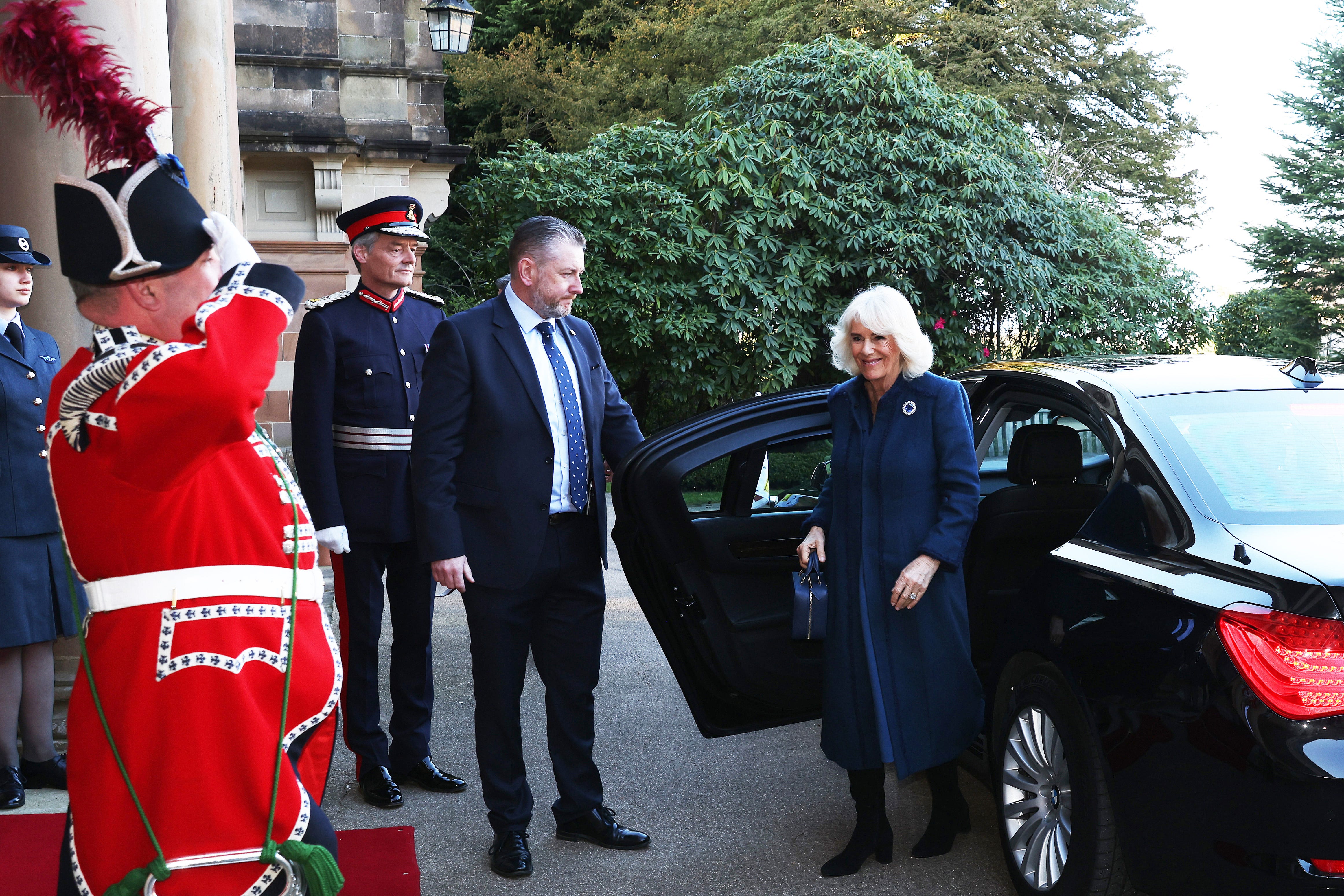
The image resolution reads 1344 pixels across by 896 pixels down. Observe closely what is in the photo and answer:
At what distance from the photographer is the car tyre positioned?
2938mm

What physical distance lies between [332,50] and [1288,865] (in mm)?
11533

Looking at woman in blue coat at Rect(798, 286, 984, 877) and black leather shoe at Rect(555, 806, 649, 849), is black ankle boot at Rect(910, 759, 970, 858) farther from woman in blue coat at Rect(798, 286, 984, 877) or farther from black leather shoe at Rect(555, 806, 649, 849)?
black leather shoe at Rect(555, 806, 649, 849)

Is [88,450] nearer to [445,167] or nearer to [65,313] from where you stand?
[65,313]

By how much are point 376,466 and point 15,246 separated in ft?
4.74

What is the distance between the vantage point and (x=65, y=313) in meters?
4.81

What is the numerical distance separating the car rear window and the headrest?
0.46 metres

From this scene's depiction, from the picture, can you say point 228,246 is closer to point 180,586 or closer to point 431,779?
point 180,586

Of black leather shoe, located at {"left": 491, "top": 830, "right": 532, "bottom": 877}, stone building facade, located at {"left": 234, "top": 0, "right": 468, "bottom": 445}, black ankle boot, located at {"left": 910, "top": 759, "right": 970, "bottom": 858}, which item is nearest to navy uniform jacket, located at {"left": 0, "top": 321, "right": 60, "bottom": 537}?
black leather shoe, located at {"left": 491, "top": 830, "right": 532, "bottom": 877}

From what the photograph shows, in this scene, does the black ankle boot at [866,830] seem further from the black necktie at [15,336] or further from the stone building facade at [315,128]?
the stone building facade at [315,128]

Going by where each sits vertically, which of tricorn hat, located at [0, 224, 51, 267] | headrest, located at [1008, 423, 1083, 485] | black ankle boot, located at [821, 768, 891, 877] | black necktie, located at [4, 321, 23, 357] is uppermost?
tricorn hat, located at [0, 224, 51, 267]

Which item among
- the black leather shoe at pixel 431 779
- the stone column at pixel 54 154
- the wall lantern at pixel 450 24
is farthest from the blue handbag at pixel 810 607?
the wall lantern at pixel 450 24

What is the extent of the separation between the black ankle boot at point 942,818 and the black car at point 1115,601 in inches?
6.3

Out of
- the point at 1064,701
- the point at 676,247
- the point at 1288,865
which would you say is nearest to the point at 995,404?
the point at 1064,701

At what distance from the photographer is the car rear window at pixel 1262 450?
296cm
